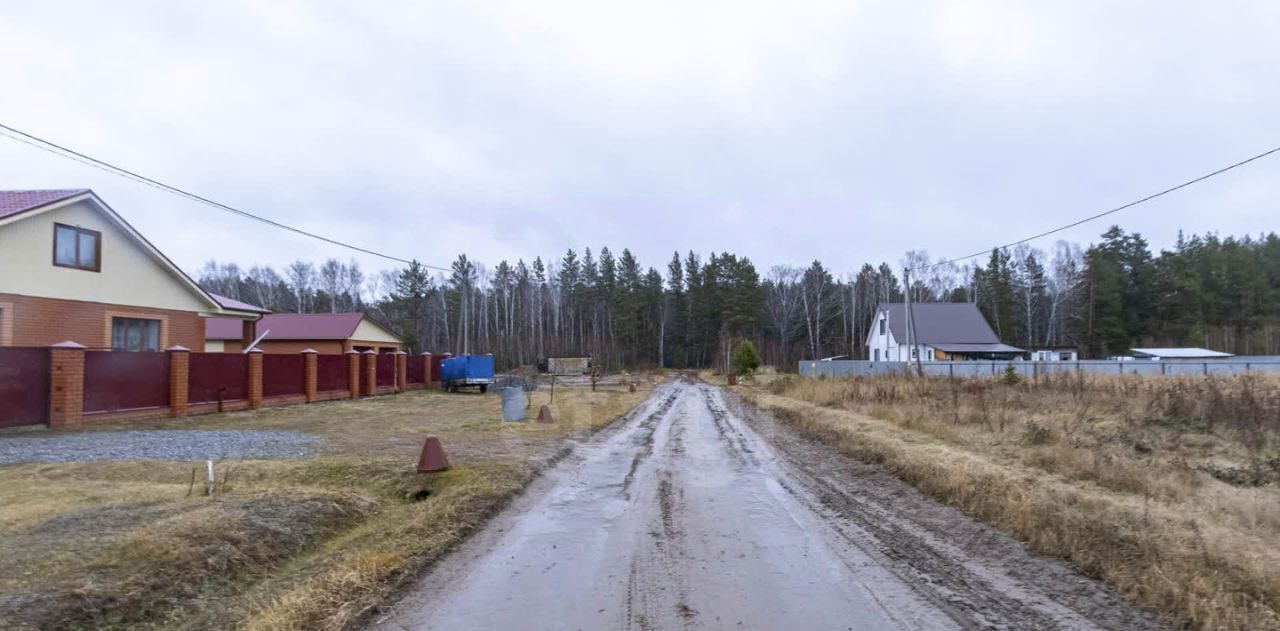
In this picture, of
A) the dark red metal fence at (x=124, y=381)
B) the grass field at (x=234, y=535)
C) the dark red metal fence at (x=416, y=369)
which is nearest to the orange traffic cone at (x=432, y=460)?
the grass field at (x=234, y=535)

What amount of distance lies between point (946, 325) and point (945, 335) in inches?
47.2

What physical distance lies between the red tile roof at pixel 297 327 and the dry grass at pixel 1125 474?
27.8 meters

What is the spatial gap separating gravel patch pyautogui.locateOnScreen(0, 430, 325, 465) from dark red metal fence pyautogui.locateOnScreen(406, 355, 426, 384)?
73.7 ft

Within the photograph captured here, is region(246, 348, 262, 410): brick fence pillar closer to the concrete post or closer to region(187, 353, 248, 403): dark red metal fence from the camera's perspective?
region(187, 353, 248, 403): dark red metal fence

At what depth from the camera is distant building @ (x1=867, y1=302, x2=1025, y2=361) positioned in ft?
182

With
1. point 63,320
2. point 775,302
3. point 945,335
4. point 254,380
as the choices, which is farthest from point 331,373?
point 775,302

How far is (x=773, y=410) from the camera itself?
25.3 metres

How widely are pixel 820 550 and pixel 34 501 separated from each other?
8.57 meters

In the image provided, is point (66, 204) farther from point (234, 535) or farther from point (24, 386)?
point (234, 535)

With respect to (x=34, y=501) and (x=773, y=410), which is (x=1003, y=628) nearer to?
(x=34, y=501)

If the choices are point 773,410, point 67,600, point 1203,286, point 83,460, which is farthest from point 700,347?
point 67,600

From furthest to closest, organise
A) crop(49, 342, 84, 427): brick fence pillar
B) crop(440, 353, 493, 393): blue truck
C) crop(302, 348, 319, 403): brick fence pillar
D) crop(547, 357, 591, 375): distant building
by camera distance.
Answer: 1. crop(547, 357, 591, 375): distant building
2. crop(440, 353, 493, 393): blue truck
3. crop(302, 348, 319, 403): brick fence pillar
4. crop(49, 342, 84, 427): brick fence pillar

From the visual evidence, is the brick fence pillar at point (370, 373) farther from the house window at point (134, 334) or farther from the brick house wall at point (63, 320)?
the house window at point (134, 334)

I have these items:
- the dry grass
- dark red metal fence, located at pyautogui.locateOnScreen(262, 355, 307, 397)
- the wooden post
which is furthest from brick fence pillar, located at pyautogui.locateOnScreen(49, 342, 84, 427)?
the dry grass
